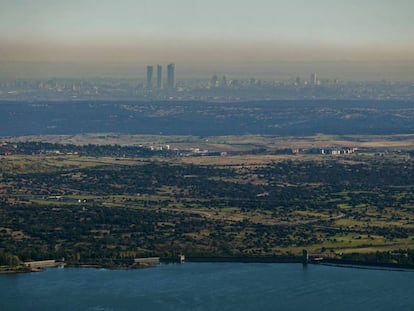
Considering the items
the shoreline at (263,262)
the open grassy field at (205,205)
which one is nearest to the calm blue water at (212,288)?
the shoreline at (263,262)

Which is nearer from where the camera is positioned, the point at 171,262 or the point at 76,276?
the point at 76,276

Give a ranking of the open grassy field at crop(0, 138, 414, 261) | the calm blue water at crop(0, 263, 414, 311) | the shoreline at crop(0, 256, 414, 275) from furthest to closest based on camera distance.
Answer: the open grassy field at crop(0, 138, 414, 261), the shoreline at crop(0, 256, 414, 275), the calm blue water at crop(0, 263, 414, 311)

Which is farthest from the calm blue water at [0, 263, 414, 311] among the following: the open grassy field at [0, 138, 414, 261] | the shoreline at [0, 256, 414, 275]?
the open grassy field at [0, 138, 414, 261]

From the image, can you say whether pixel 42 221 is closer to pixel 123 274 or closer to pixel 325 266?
pixel 123 274

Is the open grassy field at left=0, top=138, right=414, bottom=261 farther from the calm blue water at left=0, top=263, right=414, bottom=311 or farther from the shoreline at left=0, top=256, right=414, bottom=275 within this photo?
the calm blue water at left=0, top=263, right=414, bottom=311

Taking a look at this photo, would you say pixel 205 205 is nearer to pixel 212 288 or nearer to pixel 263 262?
pixel 263 262

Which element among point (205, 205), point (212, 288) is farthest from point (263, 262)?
point (205, 205)

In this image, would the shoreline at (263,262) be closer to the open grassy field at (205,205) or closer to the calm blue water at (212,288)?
Result: the calm blue water at (212,288)

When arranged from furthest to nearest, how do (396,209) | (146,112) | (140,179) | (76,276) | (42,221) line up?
(146,112)
(140,179)
(396,209)
(42,221)
(76,276)

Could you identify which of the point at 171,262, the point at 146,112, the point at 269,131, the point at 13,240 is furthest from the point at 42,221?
the point at 146,112
